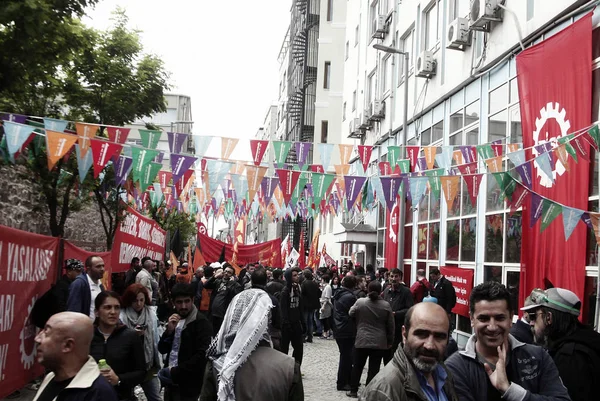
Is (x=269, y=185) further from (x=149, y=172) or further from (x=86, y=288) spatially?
(x=86, y=288)

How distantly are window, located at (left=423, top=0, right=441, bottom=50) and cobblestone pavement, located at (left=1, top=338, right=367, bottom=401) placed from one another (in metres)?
9.65

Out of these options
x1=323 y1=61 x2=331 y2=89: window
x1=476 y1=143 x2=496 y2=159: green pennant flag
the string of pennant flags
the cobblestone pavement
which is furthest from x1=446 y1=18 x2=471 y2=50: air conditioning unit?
x1=323 y1=61 x2=331 y2=89: window

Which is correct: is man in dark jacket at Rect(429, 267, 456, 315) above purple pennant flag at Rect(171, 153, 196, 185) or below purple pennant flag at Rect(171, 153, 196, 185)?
below

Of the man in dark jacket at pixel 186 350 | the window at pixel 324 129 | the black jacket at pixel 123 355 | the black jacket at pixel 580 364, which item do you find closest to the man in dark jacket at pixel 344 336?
the man in dark jacket at pixel 186 350

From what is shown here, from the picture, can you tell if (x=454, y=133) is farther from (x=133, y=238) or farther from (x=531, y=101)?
(x=133, y=238)

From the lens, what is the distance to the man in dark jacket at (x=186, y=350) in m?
6.12

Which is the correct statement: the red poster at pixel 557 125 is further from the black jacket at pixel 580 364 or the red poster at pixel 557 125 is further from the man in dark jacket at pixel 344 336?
the black jacket at pixel 580 364

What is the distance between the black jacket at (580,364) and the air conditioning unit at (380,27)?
24.8 meters

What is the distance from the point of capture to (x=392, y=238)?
82.3 feet

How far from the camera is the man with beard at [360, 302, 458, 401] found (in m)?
Answer: 3.03

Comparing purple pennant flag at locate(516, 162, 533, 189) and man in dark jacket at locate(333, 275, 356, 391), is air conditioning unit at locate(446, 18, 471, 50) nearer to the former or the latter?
purple pennant flag at locate(516, 162, 533, 189)

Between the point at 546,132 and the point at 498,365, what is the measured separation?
9.57 m

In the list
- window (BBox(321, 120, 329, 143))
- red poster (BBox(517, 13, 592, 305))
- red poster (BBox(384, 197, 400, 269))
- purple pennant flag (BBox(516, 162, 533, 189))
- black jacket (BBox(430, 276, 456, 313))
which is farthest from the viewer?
window (BBox(321, 120, 329, 143))

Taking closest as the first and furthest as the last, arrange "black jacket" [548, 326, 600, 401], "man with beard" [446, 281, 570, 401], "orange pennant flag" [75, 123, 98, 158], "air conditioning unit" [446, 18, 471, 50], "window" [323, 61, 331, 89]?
"man with beard" [446, 281, 570, 401] → "black jacket" [548, 326, 600, 401] → "orange pennant flag" [75, 123, 98, 158] → "air conditioning unit" [446, 18, 471, 50] → "window" [323, 61, 331, 89]
